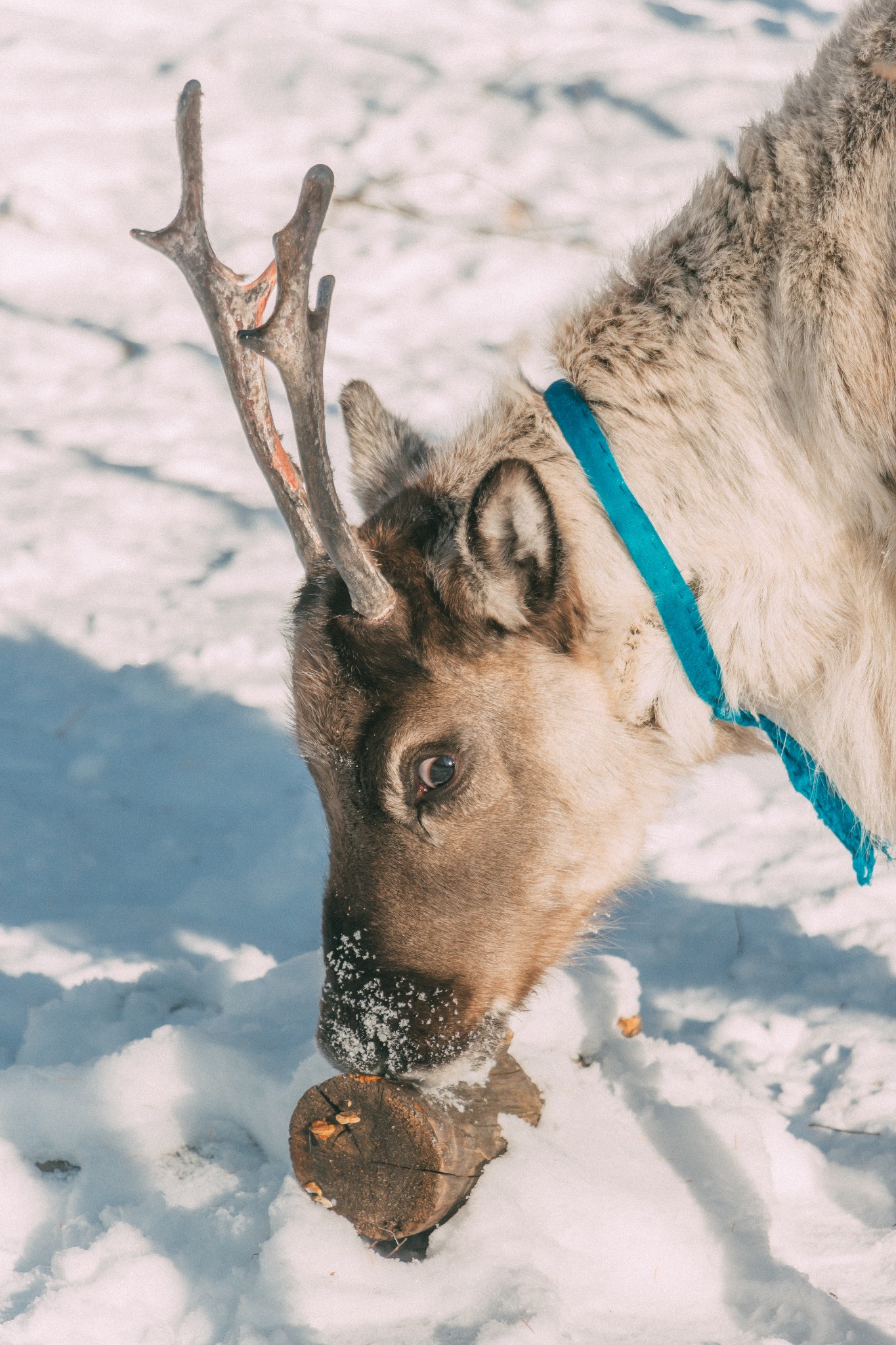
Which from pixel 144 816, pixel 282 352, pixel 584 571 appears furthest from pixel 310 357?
pixel 144 816

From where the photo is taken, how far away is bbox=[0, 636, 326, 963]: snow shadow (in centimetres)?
391

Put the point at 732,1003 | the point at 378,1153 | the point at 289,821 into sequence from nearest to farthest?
the point at 378,1153 → the point at 732,1003 → the point at 289,821

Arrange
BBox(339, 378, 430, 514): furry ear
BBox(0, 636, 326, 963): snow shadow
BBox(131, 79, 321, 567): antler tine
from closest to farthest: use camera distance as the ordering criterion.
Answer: BBox(131, 79, 321, 567): antler tine, BBox(339, 378, 430, 514): furry ear, BBox(0, 636, 326, 963): snow shadow

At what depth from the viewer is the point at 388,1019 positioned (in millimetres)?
2486

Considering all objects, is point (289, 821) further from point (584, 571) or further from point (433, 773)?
point (584, 571)

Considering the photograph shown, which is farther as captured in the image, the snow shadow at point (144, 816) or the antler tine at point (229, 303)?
the snow shadow at point (144, 816)

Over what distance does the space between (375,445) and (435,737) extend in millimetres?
885

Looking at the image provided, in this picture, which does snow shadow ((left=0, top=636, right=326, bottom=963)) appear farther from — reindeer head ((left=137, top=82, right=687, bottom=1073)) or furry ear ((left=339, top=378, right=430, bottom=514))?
furry ear ((left=339, top=378, right=430, bottom=514))

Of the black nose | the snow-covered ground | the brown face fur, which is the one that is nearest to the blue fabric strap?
the brown face fur

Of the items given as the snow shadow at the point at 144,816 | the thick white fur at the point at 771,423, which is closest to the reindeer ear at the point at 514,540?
the thick white fur at the point at 771,423

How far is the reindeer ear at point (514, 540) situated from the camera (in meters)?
2.18

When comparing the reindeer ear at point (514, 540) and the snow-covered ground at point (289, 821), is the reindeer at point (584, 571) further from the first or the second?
the snow-covered ground at point (289, 821)

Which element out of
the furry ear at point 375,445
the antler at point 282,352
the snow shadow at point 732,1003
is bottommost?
the snow shadow at point 732,1003

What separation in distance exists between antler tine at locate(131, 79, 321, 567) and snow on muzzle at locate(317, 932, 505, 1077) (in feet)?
2.95
